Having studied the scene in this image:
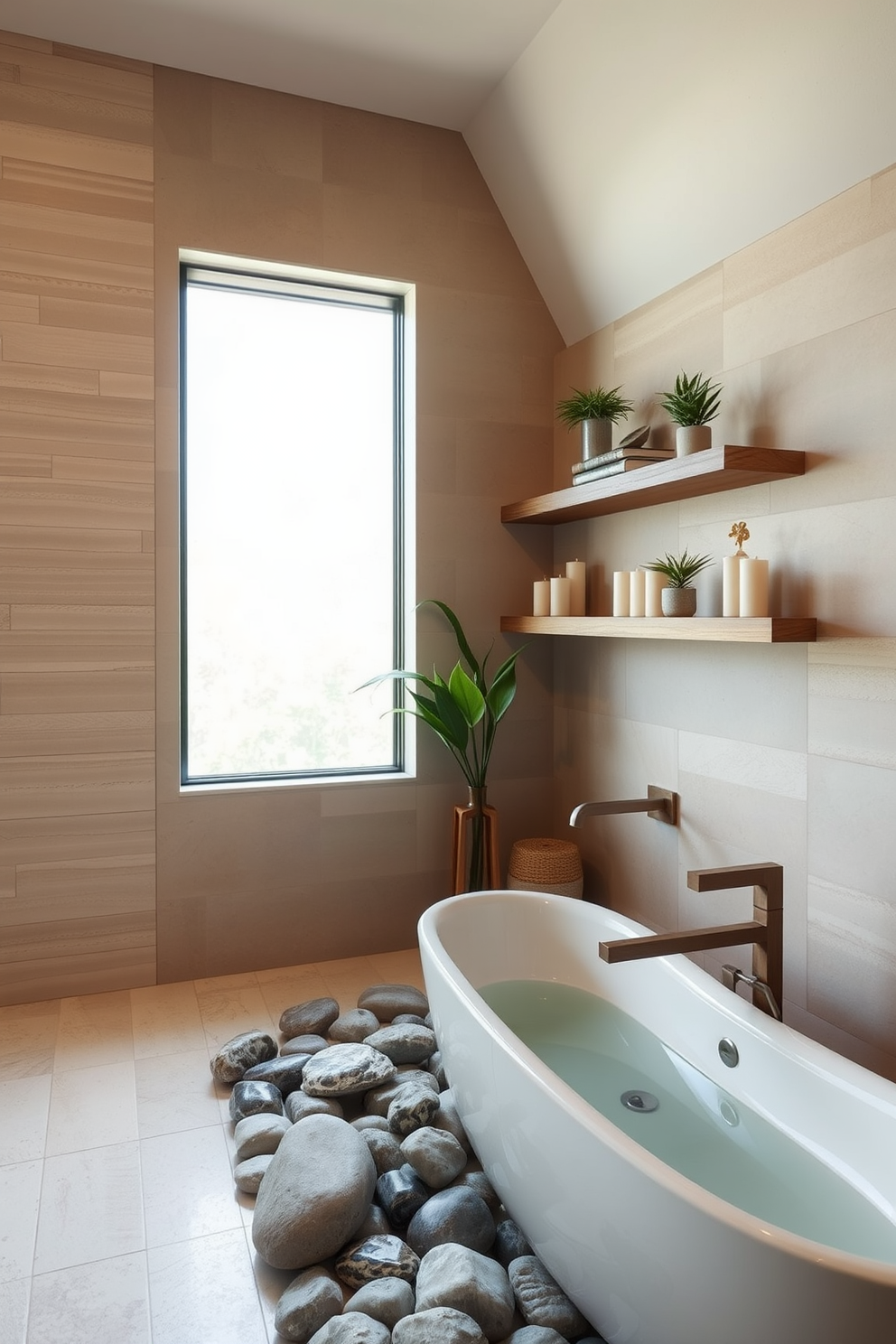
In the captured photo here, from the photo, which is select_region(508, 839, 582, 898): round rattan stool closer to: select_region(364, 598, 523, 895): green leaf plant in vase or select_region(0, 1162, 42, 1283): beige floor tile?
select_region(364, 598, 523, 895): green leaf plant in vase

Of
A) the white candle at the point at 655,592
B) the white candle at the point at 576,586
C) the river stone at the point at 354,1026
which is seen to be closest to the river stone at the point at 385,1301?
the river stone at the point at 354,1026

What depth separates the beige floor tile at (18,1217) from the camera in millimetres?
1677

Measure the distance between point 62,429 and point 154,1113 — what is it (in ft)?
6.53

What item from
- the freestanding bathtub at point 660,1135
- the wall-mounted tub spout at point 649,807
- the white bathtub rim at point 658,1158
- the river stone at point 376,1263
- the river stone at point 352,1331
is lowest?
the river stone at point 376,1263

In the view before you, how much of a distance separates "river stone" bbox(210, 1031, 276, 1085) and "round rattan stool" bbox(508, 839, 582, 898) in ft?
3.15

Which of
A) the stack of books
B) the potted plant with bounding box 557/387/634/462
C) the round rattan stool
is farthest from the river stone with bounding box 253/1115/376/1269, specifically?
the potted plant with bounding box 557/387/634/462

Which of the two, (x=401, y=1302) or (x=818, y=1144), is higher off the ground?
(x=818, y=1144)

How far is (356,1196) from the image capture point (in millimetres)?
1731

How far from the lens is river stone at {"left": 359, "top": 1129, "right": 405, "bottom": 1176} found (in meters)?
1.94

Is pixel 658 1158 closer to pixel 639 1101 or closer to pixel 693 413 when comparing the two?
pixel 639 1101

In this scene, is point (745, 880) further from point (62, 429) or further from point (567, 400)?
point (62, 429)

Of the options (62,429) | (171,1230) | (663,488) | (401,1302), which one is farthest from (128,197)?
(401,1302)

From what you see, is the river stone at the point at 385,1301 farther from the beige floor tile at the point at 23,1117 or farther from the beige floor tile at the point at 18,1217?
the beige floor tile at the point at 23,1117

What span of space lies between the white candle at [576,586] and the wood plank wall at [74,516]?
142cm
